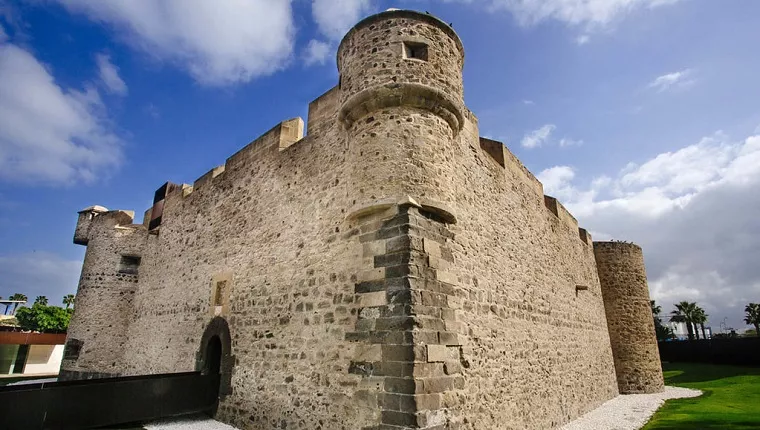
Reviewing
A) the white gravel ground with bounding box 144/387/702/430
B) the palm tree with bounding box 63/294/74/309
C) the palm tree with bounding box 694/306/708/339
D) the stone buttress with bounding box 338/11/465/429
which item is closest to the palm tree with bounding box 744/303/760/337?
the palm tree with bounding box 694/306/708/339

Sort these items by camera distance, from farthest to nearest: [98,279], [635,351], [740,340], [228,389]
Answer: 1. [740,340]
2. [635,351]
3. [98,279]
4. [228,389]

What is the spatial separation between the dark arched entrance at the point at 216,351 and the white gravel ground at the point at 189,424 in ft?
1.77

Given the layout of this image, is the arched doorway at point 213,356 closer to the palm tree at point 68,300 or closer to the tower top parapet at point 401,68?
the tower top parapet at point 401,68

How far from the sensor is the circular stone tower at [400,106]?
19.4 ft

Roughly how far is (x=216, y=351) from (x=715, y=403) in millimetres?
14219

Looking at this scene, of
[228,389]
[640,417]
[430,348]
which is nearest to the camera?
[430,348]

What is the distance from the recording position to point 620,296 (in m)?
16.4

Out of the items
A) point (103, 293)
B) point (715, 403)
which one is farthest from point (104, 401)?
point (715, 403)

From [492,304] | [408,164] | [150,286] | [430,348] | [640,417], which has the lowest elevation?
[640,417]

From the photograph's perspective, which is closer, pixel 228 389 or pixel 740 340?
pixel 228 389

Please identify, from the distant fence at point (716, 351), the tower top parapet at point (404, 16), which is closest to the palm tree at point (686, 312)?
the distant fence at point (716, 351)

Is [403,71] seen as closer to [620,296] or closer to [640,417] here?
[640,417]

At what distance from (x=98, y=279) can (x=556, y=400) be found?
14409mm

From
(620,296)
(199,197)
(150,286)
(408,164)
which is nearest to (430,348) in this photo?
(408,164)
